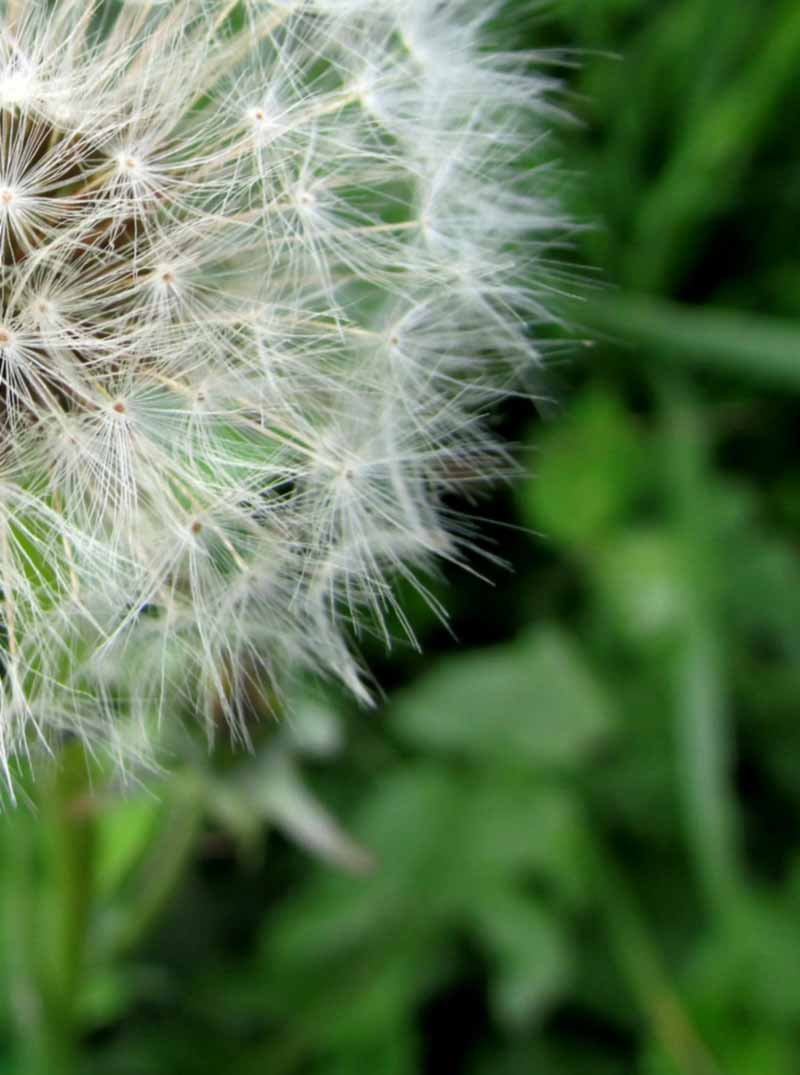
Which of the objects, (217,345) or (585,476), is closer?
(217,345)

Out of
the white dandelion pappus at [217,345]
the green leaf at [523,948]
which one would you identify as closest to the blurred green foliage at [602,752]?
the green leaf at [523,948]

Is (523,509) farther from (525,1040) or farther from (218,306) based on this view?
(218,306)

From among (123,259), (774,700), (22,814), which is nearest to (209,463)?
(123,259)

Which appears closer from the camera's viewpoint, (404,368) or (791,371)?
(404,368)

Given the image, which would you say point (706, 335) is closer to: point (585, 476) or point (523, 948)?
point (585, 476)

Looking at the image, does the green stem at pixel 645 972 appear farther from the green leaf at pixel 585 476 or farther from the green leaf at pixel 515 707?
the green leaf at pixel 585 476

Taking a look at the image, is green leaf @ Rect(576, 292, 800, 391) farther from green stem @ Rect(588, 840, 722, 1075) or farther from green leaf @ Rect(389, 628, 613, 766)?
green stem @ Rect(588, 840, 722, 1075)

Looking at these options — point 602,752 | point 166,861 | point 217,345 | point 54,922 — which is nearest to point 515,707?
point 602,752
